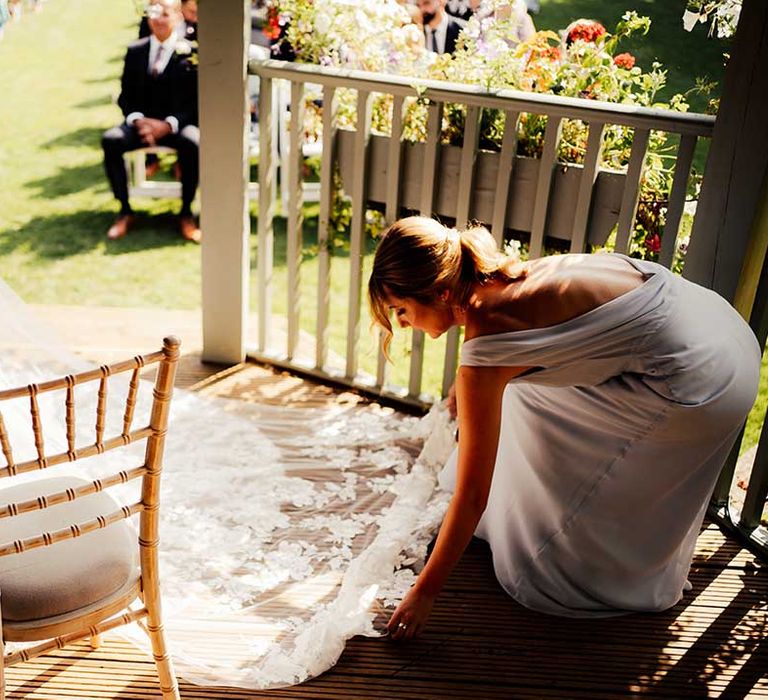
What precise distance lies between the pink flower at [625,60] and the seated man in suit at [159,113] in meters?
3.20

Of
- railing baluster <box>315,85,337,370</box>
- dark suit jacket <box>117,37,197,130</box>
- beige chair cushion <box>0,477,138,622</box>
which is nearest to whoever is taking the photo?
beige chair cushion <box>0,477,138,622</box>

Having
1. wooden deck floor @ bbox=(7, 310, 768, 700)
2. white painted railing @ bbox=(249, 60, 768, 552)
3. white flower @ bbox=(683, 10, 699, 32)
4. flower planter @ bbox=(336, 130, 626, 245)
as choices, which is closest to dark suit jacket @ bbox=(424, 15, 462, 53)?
white painted railing @ bbox=(249, 60, 768, 552)

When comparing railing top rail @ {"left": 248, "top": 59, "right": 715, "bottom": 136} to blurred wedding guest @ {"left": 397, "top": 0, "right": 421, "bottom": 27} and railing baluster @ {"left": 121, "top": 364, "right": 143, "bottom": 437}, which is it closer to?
blurred wedding guest @ {"left": 397, "top": 0, "right": 421, "bottom": 27}

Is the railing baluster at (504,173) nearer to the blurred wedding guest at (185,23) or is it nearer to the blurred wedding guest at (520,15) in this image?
the blurred wedding guest at (520,15)

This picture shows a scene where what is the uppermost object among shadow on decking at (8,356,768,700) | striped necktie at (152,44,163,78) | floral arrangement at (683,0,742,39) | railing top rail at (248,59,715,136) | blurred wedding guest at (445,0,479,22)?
floral arrangement at (683,0,742,39)

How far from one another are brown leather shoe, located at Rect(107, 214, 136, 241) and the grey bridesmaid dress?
367cm

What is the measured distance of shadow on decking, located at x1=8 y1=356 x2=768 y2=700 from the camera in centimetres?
222

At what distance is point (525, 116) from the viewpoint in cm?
309

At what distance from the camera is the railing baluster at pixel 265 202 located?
3.51 metres

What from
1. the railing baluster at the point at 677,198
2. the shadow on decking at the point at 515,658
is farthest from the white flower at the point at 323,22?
the shadow on decking at the point at 515,658

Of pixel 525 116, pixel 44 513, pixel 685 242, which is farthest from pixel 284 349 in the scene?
pixel 44 513

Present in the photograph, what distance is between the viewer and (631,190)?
9.57ft

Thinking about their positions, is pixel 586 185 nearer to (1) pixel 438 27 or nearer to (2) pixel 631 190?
(2) pixel 631 190

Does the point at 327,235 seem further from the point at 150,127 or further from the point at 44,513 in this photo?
the point at 150,127
